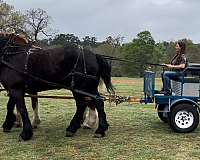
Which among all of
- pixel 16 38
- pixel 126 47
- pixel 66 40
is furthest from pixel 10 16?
pixel 16 38

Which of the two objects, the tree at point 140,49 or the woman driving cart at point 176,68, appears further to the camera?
the tree at point 140,49

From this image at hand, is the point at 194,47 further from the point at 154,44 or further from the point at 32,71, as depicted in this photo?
the point at 32,71

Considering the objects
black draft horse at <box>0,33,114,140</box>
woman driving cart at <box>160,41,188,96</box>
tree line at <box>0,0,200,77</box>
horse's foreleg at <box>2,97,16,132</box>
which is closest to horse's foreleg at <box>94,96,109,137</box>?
black draft horse at <box>0,33,114,140</box>

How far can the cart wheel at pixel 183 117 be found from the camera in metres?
8.24

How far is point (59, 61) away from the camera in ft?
26.1

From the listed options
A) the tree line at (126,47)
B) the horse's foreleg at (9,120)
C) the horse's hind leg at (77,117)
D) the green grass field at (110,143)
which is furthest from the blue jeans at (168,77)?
the tree line at (126,47)

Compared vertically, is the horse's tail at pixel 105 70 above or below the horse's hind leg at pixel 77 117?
above

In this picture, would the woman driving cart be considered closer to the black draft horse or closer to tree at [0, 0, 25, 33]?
the black draft horse

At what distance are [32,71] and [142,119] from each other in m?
3.47

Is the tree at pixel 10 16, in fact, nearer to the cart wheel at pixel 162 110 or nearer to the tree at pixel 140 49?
the tree at pixel 140 49

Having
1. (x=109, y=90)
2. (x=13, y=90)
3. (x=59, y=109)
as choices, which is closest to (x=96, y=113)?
(x=109, y=90)

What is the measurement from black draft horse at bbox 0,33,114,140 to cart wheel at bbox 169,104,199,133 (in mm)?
1383

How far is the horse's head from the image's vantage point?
26.4 feet

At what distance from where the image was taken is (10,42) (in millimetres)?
8148
